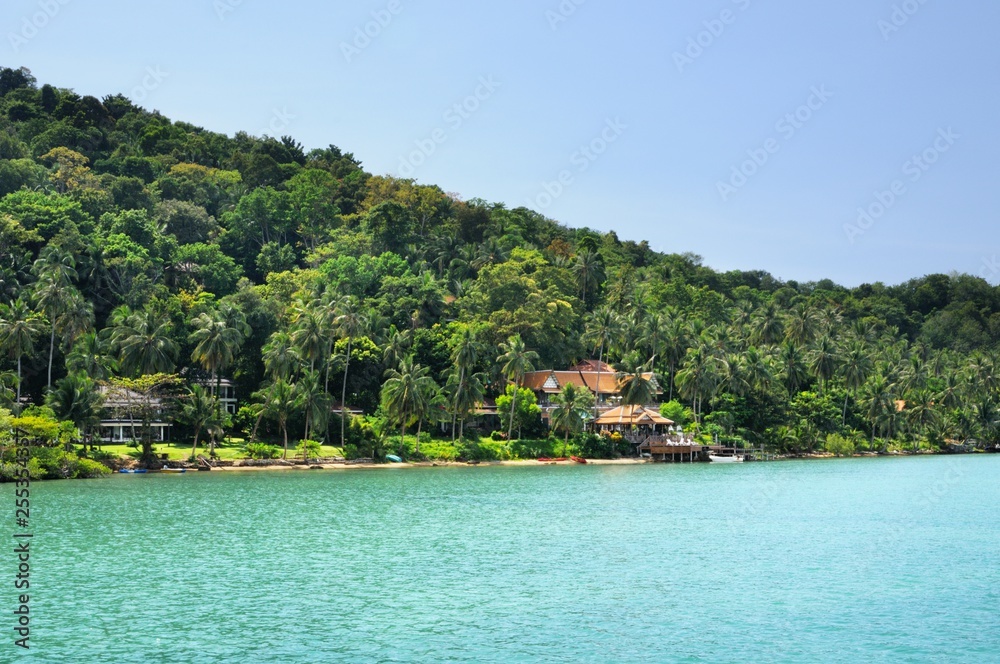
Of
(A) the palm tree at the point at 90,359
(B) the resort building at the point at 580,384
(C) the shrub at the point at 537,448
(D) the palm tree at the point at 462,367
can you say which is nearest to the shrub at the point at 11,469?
(A) the palm tree at the point at 90,359

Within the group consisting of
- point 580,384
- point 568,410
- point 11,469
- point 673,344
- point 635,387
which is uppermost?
point 673,344

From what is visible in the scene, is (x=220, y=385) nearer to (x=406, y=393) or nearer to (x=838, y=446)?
(x=406, y=393)

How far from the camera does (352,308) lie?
8581 centimetres

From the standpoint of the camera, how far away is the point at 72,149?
13200cm

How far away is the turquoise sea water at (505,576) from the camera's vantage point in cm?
2348

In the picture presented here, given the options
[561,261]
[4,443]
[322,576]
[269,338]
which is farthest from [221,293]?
[322,576]

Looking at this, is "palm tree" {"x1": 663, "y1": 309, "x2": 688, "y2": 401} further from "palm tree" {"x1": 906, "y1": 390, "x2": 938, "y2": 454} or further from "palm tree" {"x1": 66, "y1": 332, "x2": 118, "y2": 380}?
"palm tree" {"x1": 66, "y1": 332, "x2": 118, "y2": 380}

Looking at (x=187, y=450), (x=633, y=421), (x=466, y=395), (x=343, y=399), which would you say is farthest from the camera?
(x=633, y=421)

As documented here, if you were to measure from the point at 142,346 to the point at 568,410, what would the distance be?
113 feet

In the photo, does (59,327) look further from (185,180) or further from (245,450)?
(185,180)

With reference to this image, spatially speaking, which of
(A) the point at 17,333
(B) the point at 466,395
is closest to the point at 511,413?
(B) the point at 466,395

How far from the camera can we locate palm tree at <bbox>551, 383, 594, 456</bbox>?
83.1 m

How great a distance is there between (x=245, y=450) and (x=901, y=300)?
130035 mm

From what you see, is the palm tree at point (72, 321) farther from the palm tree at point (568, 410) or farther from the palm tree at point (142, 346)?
the palm tree at point (568, 410)
